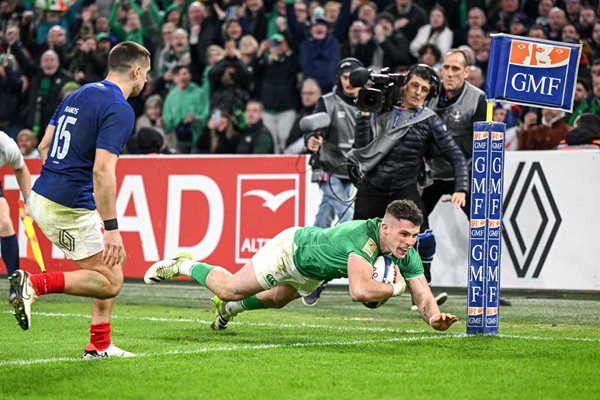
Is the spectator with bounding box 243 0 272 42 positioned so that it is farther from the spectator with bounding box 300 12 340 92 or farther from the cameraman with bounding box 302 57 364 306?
the cameraman with bounding box 302 57 364 306

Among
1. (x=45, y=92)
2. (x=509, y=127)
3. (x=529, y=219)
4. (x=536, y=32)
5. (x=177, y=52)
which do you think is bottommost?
(x=529, y=219)

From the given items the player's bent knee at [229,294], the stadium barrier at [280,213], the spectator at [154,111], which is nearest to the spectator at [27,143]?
the spectator at [154,111]

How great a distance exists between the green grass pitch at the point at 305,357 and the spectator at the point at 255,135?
17.3ft

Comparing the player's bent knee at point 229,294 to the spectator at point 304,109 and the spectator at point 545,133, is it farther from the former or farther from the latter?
the spectator at point 304,109

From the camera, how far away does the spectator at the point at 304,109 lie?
56.3ft

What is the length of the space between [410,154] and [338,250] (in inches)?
101

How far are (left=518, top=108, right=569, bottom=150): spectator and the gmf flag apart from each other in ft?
18.4

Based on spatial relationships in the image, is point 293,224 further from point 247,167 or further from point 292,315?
point 292,315

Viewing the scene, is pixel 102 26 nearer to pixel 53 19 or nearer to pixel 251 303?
pixel 53 19

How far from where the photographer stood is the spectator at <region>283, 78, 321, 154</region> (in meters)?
17.2

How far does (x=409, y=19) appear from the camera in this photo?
18.1m

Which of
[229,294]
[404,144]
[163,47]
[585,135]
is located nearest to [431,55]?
[585,135]

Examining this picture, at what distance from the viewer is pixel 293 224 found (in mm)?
14680

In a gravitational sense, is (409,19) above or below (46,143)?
above
